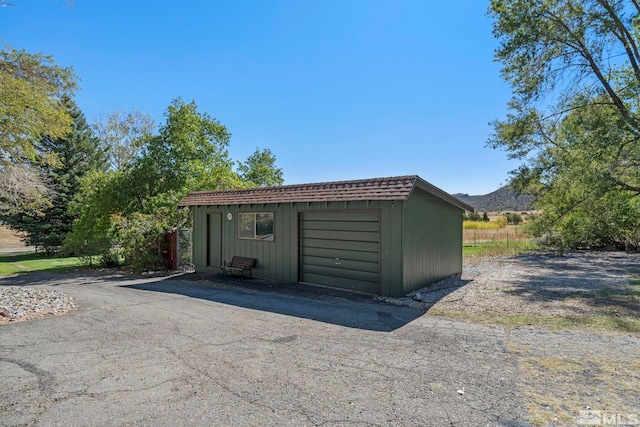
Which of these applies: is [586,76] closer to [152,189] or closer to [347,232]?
[347,232]

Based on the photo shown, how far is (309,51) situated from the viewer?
14.2 metres

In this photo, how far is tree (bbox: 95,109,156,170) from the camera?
28.3 m

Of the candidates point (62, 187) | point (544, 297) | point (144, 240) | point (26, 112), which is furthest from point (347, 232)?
point (62, 187)

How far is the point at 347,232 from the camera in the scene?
9125mm

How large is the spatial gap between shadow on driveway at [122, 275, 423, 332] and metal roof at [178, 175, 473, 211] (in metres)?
2.37

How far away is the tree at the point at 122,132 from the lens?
28.3m

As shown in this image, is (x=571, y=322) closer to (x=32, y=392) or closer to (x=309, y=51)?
(x=32, y=392)

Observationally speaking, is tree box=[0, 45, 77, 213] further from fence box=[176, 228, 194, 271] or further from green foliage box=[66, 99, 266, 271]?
fence box=[176, 228, 194, 271]

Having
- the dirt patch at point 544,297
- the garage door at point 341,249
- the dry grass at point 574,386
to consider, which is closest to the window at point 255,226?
the garage door at point 341,249

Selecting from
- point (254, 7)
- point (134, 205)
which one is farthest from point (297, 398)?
point (134, 205)

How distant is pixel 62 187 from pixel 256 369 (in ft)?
76.7

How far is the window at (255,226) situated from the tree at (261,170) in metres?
11.5

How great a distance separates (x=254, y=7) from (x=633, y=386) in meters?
13.2

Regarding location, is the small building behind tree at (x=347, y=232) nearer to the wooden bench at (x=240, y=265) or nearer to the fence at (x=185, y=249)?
the wooden bench at (x=240, y=265)
